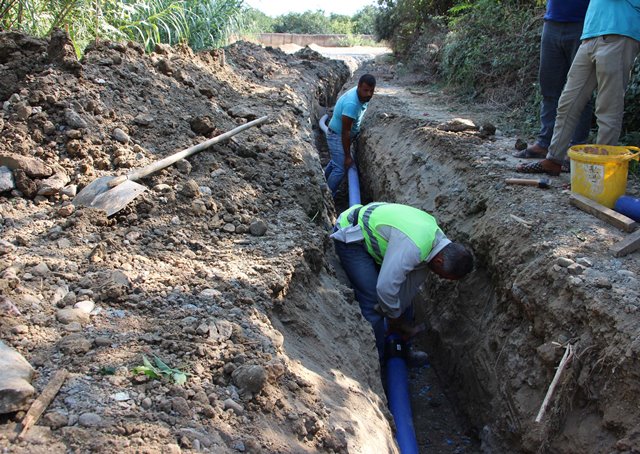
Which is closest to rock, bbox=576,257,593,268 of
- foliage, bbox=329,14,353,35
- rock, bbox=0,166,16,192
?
rock, bbox=0,166,16,192

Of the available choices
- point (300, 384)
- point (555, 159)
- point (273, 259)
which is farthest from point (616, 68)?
point (300, 384)

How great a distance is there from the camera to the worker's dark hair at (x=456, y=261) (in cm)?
388

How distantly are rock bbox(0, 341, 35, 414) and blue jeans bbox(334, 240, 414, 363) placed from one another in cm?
287

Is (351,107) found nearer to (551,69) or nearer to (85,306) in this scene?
(551,69)

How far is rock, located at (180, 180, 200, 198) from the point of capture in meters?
3.78

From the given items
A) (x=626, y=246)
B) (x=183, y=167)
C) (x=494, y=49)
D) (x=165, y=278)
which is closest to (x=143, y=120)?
(x=183, y=167)

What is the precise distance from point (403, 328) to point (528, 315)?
110 cm

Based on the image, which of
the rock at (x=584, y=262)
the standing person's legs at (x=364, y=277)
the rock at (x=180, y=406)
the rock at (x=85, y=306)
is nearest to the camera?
the rock at (x=180, y=406)

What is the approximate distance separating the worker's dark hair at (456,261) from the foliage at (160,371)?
2202 millimetres

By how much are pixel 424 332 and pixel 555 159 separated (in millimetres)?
1862


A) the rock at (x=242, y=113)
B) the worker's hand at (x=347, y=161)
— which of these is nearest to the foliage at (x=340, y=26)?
the worker's hand at (x=347, y=161)

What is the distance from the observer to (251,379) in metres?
2.32

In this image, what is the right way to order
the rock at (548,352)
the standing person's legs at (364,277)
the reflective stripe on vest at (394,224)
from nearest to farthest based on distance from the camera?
the rock at (548,352) < the reflective stripe on vest at (394,224) < the standing person's legs at (364,277)

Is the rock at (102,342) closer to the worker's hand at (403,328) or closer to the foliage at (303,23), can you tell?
the worker's hand at (403,328)
